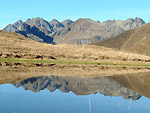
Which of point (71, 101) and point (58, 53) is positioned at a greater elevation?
point (58, 53)

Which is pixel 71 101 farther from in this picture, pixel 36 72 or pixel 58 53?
pixel 58 53

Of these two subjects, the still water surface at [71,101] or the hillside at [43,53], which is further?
the hillside at [43,53]

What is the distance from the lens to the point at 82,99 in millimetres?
18016

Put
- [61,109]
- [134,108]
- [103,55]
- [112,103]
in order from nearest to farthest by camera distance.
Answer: [61,109]
[134,108]
[112,103]
[103,55]

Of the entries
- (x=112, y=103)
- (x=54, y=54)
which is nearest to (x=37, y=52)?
(x=54, y=54)

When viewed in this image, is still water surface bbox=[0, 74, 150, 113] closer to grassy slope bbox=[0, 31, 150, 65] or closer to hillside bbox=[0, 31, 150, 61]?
hillside bbox=[0, 31, 150, 61]

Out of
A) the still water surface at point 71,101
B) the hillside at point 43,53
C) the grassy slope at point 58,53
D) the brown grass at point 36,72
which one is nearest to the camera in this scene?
the still water surface at point 71,101

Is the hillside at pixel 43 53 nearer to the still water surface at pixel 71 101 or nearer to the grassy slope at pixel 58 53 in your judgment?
the grassy slope at pixel 58 53

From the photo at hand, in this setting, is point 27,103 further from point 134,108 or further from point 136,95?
point 136,95

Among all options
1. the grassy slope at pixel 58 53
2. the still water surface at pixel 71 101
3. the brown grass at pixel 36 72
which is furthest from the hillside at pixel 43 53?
the still water surface at pixel 71 101

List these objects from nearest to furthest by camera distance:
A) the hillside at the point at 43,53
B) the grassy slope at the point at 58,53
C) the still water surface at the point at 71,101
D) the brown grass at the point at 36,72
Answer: the still water surface at the point at 71,101
the brown grass at the point at 36,72
the hillside at the point at 43,53
the grassy slope at the point at 58,53

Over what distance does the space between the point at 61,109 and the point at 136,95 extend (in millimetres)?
7625

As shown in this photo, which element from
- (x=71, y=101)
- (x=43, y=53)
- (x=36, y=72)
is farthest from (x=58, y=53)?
(x=71, y=101)

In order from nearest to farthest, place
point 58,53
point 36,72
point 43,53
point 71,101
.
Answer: point 71,101, point 36,72, point 43,53, point 58,53
